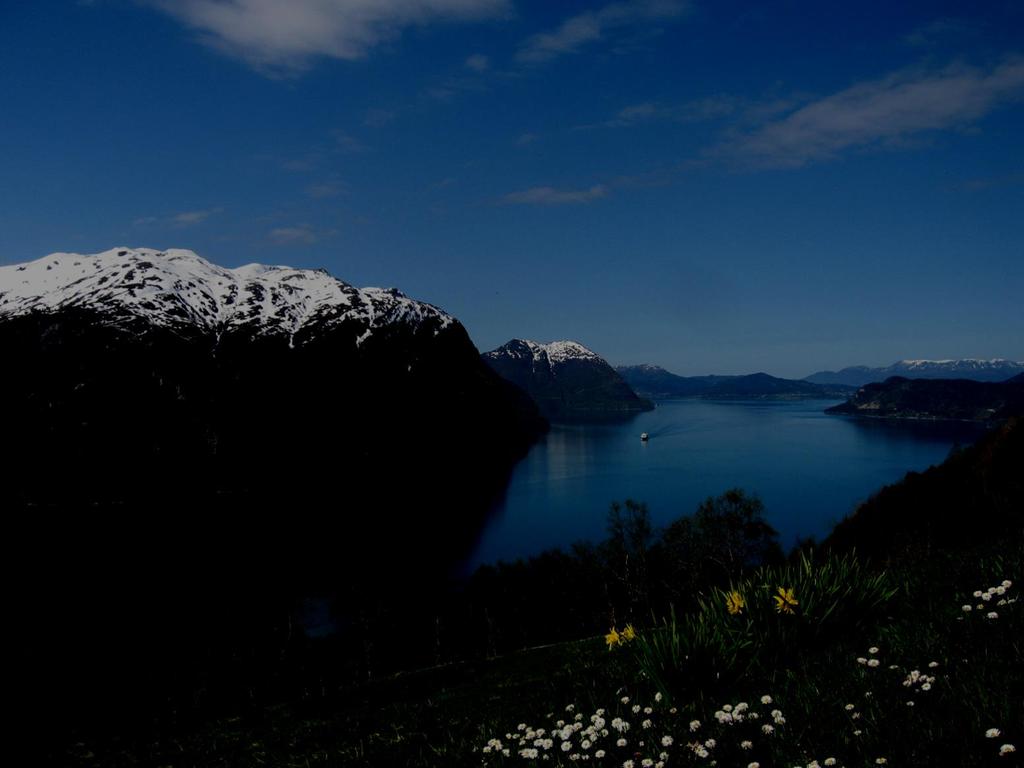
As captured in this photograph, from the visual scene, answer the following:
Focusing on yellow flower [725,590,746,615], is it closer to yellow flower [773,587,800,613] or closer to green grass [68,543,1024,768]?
green grass [68,543,1024,768]

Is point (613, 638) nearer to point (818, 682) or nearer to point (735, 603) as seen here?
point (735, 603)

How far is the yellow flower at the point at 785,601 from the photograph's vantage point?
650 cm

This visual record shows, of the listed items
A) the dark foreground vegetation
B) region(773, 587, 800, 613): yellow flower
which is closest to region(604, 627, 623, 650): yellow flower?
the dark foreground vegetation

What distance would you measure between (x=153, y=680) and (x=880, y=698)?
3316 inches

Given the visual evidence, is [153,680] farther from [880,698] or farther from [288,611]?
[880,698]

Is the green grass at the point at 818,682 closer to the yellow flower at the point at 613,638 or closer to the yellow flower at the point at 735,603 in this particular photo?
the yellow flower at the point at 735,603

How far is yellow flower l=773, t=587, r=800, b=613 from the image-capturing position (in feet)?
21.3

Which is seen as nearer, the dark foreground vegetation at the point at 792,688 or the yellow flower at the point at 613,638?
the dark foreground vegetation at the point at 792,688

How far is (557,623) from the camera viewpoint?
77.7 meters

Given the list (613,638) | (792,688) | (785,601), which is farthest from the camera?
(613,638)

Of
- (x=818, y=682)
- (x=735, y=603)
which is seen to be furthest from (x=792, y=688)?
(x=735, y=603)

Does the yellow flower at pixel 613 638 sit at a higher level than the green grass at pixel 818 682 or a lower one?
lower

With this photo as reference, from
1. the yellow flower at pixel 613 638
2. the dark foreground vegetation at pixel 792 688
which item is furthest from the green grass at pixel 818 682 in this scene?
the yellow flower at pixel 613 638

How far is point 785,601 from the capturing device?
6.71 m
